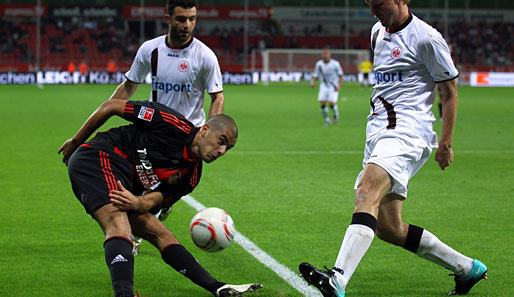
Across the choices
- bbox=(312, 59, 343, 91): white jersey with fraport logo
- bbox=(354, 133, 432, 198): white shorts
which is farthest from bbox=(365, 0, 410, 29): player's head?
bbox=(312, 59, 343, 91): white jersey with fraport logo

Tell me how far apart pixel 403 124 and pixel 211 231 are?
4.74 ft

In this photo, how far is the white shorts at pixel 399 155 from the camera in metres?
4.61

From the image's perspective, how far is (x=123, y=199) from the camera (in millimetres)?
4504

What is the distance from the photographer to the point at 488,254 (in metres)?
6.19

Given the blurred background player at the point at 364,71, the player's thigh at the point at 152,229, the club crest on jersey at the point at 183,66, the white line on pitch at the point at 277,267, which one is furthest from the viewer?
the blurred background player at the point at 364,71

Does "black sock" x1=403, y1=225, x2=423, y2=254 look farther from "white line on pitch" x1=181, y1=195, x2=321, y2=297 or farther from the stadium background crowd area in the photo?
the stadium background crowd area

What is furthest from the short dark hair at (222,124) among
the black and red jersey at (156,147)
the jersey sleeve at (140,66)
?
the jersey sleeve at (140,66)

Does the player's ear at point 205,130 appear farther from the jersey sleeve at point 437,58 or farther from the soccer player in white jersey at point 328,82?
the soccer player in white jersey at point 328,82

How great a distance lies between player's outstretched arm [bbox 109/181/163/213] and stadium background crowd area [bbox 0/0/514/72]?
45.6 meters

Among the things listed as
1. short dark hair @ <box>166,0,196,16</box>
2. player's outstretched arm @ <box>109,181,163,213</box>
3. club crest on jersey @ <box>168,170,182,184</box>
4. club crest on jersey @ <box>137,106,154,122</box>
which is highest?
short dark hair @ <box>166,0,196,16</box>

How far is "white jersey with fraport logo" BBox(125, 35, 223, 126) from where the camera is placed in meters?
6.64

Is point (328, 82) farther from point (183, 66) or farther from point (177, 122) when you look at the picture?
point (177, 122)

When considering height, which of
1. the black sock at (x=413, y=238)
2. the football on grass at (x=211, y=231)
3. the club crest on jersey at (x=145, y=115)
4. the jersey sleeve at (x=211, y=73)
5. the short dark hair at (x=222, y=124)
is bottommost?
the black sock at (x=413, y=238)

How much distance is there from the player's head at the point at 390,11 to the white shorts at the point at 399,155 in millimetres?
767
